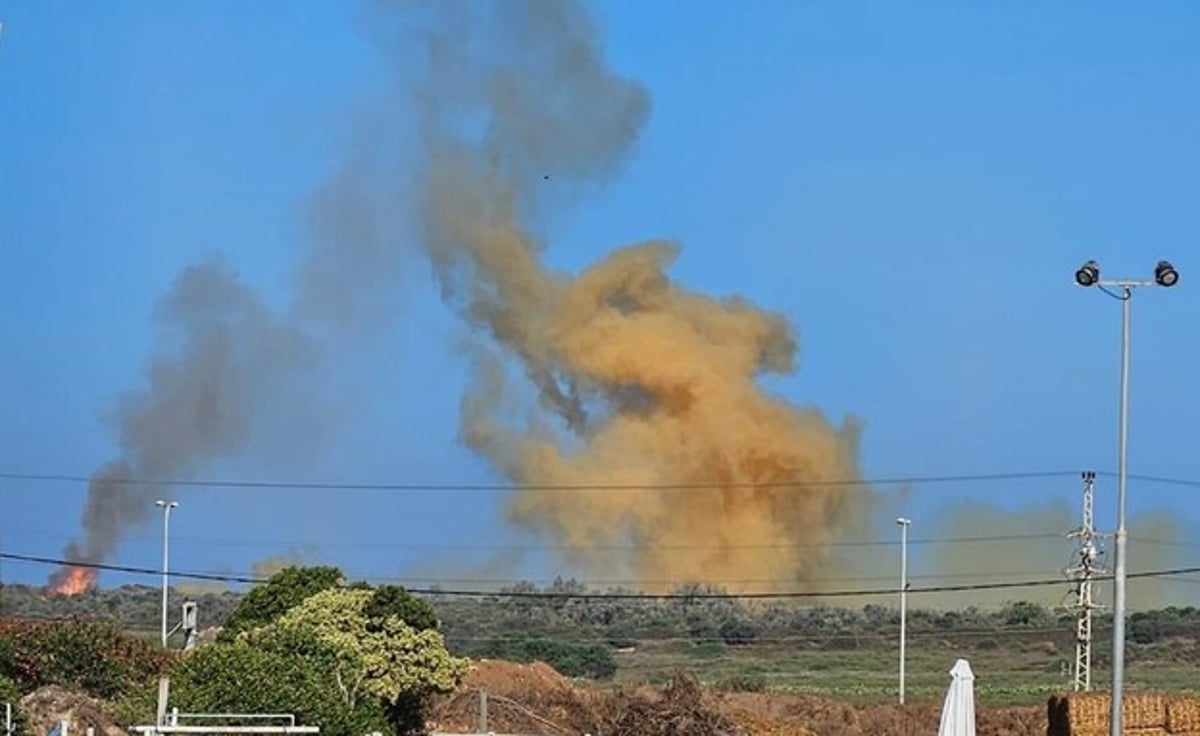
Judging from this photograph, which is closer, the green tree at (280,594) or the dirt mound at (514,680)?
the green tree at (280,594)

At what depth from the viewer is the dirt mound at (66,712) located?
48.8 m

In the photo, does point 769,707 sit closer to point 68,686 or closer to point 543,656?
point 68,686

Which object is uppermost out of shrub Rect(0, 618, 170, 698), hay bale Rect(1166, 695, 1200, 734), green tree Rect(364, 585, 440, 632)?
green tree Rect(364, 585, 440, 632)

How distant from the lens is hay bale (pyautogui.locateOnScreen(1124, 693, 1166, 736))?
51062mm

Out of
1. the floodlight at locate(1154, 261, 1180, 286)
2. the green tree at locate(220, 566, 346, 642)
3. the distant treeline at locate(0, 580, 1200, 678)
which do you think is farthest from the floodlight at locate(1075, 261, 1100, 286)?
the distant treeline at locate(0, 580, 1200, 678)

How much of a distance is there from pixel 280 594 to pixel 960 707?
32.2m

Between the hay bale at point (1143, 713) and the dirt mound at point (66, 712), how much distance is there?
77.5ft

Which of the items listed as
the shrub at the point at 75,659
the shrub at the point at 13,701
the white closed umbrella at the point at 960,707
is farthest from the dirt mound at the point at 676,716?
the white closed umbrella at the point at 960,707

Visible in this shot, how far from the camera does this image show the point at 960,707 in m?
34.2

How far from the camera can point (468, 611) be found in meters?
160

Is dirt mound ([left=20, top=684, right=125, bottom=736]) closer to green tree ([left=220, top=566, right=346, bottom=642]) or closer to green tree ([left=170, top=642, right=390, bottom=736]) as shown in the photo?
green tree ([left=170, top=642, right=390, bottom=736])

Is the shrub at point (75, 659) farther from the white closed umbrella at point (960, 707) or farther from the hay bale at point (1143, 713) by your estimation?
the white closed umbrella at point (960, 707)

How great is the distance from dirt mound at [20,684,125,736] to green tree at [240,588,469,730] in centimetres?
552

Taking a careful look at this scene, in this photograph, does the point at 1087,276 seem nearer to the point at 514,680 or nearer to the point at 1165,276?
the point at 1165,276
